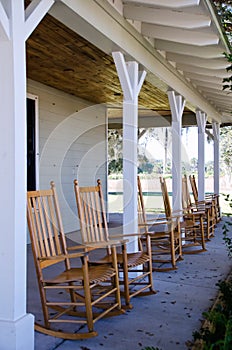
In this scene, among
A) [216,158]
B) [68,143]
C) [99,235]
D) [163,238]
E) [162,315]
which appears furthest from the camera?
[216,158]

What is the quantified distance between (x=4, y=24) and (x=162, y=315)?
2400 millimetres

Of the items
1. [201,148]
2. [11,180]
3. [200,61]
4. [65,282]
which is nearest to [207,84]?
[200,61]

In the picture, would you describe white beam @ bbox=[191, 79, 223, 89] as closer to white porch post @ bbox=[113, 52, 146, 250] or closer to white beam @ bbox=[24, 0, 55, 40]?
white porch post @ bbox=[113, 52, 146, 250]

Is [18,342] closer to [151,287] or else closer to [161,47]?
[151,287]

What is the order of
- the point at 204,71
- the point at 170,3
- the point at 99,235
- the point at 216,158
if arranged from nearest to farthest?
the point at 170,3
the point at 99,235
the point at 204,71
the point at 216,158

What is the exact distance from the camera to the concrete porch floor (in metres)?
2.60

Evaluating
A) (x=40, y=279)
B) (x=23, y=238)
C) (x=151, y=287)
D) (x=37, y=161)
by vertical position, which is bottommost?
(x=151, y=287)

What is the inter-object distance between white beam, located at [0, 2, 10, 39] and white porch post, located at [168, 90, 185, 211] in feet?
12.7

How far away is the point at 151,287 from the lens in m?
3.61

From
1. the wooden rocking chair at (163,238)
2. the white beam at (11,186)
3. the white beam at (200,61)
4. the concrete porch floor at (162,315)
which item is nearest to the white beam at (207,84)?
the white beam at (200,61)

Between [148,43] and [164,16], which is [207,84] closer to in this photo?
[148,43]

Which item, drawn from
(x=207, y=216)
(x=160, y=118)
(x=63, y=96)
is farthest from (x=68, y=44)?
(x=160, y=118)

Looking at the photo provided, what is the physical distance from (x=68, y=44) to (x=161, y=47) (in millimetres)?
1198

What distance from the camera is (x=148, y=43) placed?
4547 millimetres
